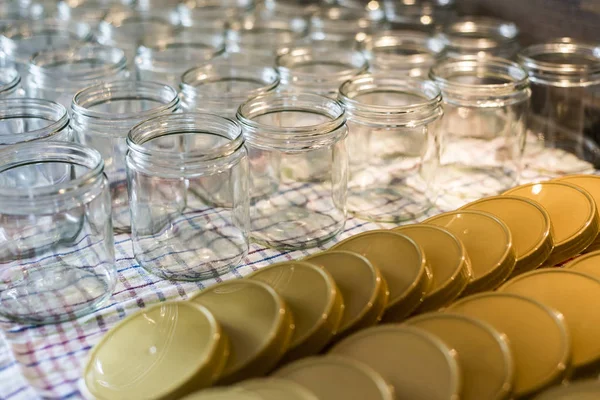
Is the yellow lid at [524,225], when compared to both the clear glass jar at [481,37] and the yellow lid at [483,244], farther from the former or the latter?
the clear glass jar at [481,37]

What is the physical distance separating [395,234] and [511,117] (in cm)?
41

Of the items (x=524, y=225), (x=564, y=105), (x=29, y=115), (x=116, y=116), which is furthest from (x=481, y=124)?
(x=29, y=115)

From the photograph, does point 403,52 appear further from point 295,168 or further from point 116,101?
point 116,101

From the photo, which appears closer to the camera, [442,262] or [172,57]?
[442,262]

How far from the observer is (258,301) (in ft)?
2.32

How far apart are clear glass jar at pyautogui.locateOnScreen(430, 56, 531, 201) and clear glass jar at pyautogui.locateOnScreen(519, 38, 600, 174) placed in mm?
57

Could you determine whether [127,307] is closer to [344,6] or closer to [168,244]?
[168,244]

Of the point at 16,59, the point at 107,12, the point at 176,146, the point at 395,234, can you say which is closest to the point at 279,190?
the point at 176,146

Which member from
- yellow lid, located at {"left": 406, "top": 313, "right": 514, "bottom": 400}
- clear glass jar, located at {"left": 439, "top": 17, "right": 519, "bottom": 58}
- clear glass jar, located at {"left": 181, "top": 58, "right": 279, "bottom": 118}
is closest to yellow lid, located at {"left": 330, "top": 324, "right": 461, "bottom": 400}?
yellow lid, located at {"left": 406, "top": 313, "right": 514, "bottom": 400}

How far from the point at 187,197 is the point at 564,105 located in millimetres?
629

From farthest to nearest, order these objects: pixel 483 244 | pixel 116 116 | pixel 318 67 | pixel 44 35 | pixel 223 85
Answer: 1. pixel 44 35
2. pixel 318 67
3. pixel 223 85
4. pixel 116 116
5. pixel 483 244

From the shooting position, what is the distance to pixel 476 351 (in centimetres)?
63

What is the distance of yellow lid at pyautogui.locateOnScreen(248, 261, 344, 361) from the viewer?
674 millimetres

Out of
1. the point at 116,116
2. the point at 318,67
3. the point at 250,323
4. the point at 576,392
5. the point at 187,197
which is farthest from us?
the point at 318,67
